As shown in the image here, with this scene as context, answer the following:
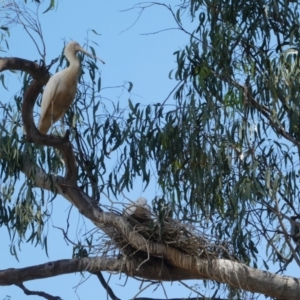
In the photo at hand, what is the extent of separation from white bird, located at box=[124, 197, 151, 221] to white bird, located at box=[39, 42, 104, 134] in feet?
2.95

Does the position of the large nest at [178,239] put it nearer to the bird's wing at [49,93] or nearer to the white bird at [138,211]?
the white bird at [138,211]

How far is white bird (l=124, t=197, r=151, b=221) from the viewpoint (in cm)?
670

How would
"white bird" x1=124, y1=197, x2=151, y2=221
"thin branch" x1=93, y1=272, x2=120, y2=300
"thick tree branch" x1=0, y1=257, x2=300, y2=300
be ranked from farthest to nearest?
"thin branch" x1=93, y1=272, x2=120, y2=300 → "white bird" x1=124, y1=197, x2=151, y2=221 → "thick tree branch" x1=0, y1=257, x2=300, y2=300

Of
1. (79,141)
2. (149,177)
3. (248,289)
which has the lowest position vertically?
(248,289)

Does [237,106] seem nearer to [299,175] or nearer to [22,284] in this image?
[299,175]

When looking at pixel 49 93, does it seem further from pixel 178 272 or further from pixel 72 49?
pixel 178 272

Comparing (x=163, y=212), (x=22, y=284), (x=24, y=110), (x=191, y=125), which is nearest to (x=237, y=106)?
(x=191, y=125)

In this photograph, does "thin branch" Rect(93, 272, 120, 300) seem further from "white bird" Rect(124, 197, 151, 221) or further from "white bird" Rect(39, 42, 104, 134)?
"white bird" Rect(39, 42, 104, 134)

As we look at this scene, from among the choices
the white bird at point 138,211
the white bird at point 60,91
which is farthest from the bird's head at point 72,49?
the white bird at point 138,211

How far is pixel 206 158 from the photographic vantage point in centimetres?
677

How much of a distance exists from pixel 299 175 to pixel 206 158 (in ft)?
2.17

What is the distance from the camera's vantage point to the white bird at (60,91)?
7176 millimetres

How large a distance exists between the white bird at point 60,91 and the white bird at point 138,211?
2.95 feet

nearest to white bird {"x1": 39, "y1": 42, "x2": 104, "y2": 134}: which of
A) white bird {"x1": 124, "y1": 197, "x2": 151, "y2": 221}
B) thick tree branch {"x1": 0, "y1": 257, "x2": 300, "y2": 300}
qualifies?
white bird {"x1": 124, "y1": 197, "x2": 151, "y2": 221}
